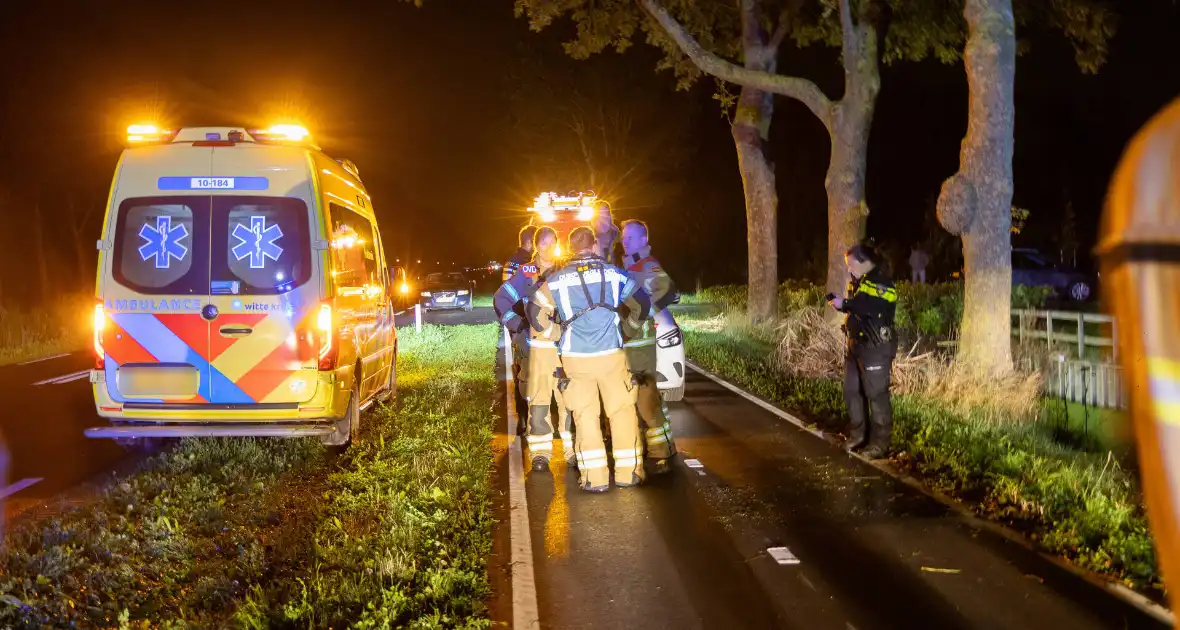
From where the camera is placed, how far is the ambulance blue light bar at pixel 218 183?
7387mm

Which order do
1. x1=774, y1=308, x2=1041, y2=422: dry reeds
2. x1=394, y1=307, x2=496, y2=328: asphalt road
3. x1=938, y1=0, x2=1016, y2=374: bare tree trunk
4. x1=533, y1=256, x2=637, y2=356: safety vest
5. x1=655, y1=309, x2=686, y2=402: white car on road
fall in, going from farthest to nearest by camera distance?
1. x1=394, y1=307, x2=496, y2=328: asphalt road
2. x1=938, y1=0, x2=1016, y2=374: bare tree trunk
3. x1=774, y1=308, x2=1041, y2=422: dry reeds
4. x1=655, y1=309, x2=686, y2=402: white car on road
5. x1=533, y1=256, x2=637, y2=356: safety vest

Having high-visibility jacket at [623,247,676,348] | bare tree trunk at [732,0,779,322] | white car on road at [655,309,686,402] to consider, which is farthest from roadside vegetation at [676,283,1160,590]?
bare tree trunk at [732,0,779,322]

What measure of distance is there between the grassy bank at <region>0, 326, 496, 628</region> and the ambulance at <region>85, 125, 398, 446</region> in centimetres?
51

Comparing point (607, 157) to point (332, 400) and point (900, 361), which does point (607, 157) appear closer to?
point (900, 361)

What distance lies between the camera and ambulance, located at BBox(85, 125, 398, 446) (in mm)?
7297

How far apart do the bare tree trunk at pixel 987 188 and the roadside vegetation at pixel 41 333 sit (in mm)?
14199

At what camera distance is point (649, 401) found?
750 cm

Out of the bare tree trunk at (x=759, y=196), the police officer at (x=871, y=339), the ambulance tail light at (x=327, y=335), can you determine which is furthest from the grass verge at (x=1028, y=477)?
the bare tree trunk at (x=759, y=196)

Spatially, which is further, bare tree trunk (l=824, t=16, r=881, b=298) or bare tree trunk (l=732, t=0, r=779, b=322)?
bare tree trunk (l=732, t=0, r=779, b=322)

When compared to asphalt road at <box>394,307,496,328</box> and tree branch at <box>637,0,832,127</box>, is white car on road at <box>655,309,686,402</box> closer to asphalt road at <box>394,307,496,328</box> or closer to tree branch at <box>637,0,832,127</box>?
tree branch at <box>637,0,832,127</box>

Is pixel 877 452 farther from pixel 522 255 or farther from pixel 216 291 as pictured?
pixel 216 291

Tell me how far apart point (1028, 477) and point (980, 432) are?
1.55 m

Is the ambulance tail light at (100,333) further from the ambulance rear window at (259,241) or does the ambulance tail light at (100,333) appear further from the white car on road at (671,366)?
the white car on road at (671,366)

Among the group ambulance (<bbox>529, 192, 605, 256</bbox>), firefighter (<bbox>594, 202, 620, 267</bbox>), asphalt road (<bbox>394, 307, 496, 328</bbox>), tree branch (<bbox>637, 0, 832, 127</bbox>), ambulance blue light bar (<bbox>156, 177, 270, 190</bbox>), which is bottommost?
asphalt road (<bbox>394, 307, 496, 328</bbox>)
